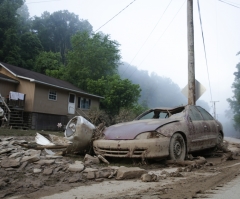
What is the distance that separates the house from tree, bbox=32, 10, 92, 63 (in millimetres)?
31467

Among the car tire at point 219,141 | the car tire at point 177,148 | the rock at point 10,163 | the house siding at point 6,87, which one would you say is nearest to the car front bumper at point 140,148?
the car tire at point 177,148

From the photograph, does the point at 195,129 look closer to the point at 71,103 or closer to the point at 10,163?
the point at 10,163

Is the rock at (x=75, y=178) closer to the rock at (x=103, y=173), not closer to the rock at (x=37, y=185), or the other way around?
the rock at (x=103, y=173)

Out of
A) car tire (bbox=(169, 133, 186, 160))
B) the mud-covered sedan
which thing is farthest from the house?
car tire (bbox=(169, 133, 186, 160))

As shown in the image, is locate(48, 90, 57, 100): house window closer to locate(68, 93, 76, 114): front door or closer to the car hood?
locate(68, 93, 76, 114): front door

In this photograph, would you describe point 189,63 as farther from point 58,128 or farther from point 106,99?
point 106,99

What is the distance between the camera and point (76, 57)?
32906mm

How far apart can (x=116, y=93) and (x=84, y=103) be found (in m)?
3.71

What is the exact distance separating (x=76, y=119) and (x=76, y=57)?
1089 inches

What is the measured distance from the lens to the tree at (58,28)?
2061 inches

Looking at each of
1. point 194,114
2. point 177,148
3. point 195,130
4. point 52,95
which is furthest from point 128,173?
point 52,95

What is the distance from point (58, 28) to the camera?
59406 mm

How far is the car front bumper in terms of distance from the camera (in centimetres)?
515

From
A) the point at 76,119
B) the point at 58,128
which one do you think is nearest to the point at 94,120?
the point at 58,128
